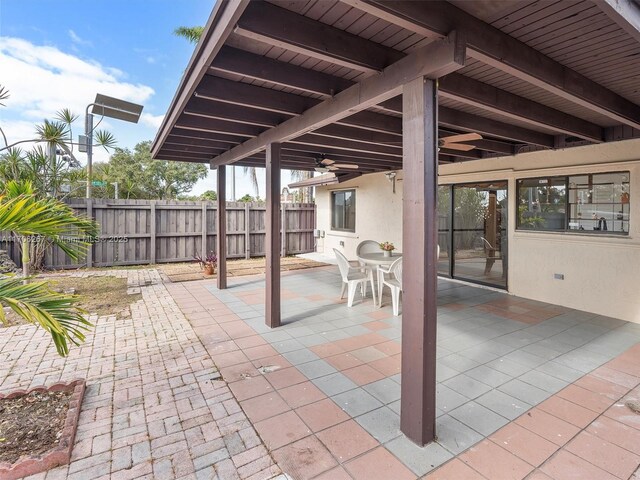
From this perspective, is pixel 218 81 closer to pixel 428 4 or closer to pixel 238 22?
pixel 238 22

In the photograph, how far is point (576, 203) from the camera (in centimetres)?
499

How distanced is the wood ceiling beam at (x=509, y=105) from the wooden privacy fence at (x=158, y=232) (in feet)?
24.2

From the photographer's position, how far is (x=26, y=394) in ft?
8.33

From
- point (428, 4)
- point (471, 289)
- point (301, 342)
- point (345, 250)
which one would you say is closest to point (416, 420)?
point (301, 342)

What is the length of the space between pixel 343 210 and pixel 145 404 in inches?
332

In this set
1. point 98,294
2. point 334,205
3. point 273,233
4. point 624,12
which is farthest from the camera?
point 334,205

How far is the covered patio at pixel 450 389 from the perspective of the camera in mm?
1958

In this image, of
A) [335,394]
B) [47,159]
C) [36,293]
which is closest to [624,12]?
[335,394]

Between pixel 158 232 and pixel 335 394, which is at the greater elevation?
pixel 158 232

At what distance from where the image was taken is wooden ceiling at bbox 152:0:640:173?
6.03 feet

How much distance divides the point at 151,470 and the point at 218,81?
2.79 m

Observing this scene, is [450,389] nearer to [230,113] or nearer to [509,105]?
[509,105]

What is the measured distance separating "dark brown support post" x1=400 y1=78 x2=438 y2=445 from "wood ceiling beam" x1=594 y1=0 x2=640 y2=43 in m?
0.83

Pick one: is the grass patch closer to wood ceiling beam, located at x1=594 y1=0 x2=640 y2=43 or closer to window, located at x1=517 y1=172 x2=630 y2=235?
wood ceiling beam, located at x1=594 y1=0 x2=640 y2=43
